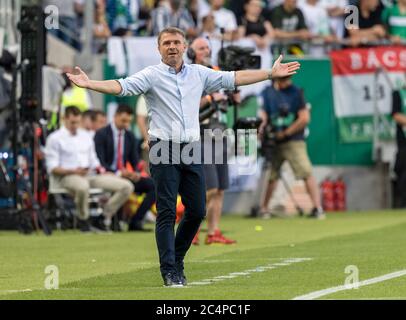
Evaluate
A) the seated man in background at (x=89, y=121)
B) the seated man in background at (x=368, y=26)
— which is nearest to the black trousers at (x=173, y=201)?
the seated man in background at (x=89, y=121)

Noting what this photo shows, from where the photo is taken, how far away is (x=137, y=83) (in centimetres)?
1269

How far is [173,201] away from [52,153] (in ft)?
31.7

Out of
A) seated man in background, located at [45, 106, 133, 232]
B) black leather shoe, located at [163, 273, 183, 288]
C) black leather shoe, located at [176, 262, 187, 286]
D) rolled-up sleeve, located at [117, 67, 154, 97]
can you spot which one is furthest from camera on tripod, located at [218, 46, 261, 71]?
black leather shoe, located at [163, 273, 183, 288]

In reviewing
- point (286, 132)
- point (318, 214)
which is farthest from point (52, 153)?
point (318, 214)

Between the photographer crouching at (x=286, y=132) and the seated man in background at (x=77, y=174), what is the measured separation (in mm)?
3836

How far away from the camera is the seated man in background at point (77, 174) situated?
22.0 metres

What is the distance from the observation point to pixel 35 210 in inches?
844

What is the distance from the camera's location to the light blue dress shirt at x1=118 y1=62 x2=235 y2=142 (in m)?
12.8

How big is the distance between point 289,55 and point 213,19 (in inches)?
66.6

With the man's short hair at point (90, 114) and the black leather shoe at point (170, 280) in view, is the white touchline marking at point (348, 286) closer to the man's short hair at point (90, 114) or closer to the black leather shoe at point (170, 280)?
the black leather shoe at point (170, 280)

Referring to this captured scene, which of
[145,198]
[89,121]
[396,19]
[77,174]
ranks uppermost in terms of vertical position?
[396,19]

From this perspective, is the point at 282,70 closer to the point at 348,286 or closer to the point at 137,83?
the point at 137,83

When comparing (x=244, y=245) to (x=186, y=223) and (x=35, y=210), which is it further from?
(x=186, y=223)

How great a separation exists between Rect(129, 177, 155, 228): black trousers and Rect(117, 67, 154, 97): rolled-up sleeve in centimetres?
945
